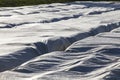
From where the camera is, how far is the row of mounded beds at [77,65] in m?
2.51

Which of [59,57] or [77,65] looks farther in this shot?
[59,57]

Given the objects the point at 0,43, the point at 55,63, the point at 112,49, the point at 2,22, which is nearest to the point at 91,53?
the point at 112,49

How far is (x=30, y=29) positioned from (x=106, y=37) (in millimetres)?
1341

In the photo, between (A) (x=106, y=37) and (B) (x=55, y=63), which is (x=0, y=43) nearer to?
(B) (x=55, y=63)

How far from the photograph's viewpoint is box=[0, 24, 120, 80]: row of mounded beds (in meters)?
2.51

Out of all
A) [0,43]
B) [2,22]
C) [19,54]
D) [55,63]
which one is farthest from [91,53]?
[2,22]

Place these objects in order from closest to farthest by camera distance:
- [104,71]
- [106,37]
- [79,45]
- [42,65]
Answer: [104,71] < [42,65] < [79,45] < [106,37]

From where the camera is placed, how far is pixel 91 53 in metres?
3.28

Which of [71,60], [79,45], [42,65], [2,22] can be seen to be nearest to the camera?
[42,65]

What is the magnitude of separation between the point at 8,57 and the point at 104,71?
96cm

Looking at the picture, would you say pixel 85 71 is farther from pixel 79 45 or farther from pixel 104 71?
pixel 79 45

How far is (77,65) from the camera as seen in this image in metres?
2.81

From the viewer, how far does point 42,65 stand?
2848 mm

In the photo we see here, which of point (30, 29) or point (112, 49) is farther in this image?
point (30, 29)
